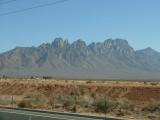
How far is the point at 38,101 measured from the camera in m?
34.4

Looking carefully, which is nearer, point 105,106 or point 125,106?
point 105,106

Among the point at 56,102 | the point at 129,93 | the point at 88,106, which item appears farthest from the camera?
the point at 129,93

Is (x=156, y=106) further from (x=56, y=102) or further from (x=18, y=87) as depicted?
(x=18, y=87)

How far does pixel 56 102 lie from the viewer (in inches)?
1441

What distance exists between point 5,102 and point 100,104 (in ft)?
25.9

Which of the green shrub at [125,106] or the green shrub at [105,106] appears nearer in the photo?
the green shrub at [105,106]

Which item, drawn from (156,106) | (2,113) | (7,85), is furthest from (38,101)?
(7,85)

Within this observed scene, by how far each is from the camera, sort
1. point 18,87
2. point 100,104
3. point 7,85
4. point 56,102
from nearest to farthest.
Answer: point 100,104 < point 56,102 < point 18,87 < point 7,85

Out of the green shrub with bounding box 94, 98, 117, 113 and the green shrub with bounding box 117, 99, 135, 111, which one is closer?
the green shrub with bounding box 94, 98, 117, 113

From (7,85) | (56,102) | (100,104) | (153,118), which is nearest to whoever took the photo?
(153,118)

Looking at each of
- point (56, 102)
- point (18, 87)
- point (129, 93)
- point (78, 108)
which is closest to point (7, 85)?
point (18, 87)

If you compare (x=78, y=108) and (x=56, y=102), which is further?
(x=56, y=102)

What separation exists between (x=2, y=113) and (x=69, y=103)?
15.6 m

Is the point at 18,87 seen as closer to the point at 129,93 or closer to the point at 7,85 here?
the point at 7,85
